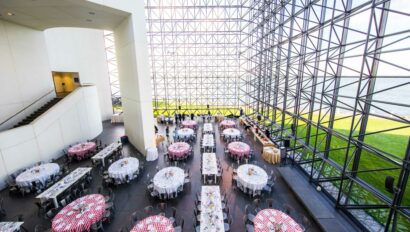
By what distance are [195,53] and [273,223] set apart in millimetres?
15886

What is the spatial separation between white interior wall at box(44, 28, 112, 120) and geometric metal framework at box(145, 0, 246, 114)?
442cm

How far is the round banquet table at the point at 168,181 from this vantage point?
261 inches

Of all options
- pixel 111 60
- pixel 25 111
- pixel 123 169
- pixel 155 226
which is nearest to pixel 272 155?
pixel 155 226

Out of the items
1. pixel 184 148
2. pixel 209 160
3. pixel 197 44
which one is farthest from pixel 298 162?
pixel 197 44

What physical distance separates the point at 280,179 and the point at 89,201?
24.3 ft

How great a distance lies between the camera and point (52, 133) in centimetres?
984

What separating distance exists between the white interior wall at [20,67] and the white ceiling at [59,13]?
0.61 m

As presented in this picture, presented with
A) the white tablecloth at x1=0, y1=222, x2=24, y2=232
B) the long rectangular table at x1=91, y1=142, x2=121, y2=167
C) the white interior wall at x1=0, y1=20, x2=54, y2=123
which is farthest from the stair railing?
the white tablecloth at x1=0, y1=222, x2=24, y2=232

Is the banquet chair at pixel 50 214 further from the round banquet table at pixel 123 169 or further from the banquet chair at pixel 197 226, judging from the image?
the banquet chair at pixel 197 226

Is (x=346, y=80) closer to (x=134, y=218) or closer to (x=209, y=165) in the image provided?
(x=209, y=165)

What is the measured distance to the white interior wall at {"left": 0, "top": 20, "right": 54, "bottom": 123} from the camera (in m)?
9.16

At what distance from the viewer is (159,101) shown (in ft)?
63.9

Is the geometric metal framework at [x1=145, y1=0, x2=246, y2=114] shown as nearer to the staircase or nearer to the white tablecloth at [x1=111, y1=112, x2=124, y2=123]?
the white tablecloth at [x1=111, y1=112, x2=124, y2=123]

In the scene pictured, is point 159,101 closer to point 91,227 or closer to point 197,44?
point 197,44
